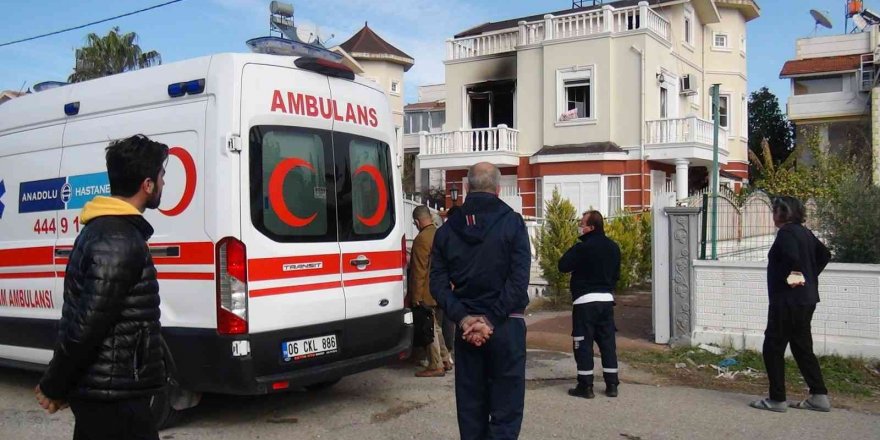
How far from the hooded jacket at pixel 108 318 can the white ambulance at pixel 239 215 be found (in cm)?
219

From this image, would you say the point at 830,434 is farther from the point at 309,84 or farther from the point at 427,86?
the point at 427,86

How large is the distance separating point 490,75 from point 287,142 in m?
19.6

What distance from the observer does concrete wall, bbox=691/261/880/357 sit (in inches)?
307

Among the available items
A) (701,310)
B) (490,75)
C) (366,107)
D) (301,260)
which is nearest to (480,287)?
(301,260)

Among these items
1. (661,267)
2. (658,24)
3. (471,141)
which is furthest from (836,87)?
(661,267)

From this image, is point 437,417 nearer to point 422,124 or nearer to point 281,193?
point 281,193

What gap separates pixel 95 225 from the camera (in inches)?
121

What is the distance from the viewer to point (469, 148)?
2402cm

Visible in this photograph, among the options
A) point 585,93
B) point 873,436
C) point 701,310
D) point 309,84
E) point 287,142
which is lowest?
point 873,436

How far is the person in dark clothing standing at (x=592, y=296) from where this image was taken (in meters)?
6.79

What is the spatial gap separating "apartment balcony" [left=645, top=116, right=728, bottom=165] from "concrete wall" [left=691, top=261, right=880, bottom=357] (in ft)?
44.7

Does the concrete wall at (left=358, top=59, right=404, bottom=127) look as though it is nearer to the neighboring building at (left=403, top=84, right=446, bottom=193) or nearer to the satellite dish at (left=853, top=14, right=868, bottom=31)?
the neighboring building at (left=403, top=84, right=446, bottom=193)

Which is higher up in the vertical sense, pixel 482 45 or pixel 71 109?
pixel 482 45

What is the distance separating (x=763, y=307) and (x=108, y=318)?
23.7ft
